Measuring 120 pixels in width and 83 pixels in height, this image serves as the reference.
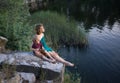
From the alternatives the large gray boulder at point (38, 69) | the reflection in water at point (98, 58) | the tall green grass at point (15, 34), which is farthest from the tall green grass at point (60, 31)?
the large gray boulder at point (38, 69)

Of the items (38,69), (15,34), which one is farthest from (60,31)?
(38,69)

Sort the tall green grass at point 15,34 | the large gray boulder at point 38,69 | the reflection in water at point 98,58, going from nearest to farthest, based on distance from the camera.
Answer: the large gray boulder at point 38,69 → the tall green grass at point 15,34 → the reflection in water at point 98,58

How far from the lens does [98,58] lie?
69.1 ft

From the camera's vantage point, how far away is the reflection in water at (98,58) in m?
17.6

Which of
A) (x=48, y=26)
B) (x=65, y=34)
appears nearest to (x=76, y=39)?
(x=65, y=34)

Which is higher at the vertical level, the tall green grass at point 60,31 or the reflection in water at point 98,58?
the tall green grass at point 60,31

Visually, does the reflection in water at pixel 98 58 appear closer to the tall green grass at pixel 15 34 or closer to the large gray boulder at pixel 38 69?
the tall green grass at pixel 15 34

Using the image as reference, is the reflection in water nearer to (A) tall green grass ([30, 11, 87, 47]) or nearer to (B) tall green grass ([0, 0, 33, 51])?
(A) tall green grass ([30, 11, 87, 47])

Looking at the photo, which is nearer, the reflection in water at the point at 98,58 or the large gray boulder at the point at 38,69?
the large gray boulder at the point at 38,69

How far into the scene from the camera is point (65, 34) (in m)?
23.2

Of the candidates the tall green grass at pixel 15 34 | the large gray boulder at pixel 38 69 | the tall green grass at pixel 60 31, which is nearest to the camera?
the large gray boulder at pixel 38 69

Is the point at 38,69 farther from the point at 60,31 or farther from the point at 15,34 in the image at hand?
the point at 60,31

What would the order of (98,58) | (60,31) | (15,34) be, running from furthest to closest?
(60,31) < (98,58) < (15,34)

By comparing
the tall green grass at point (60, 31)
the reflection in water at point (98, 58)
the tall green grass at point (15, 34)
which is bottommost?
the reflection in water at point (98, 58)
